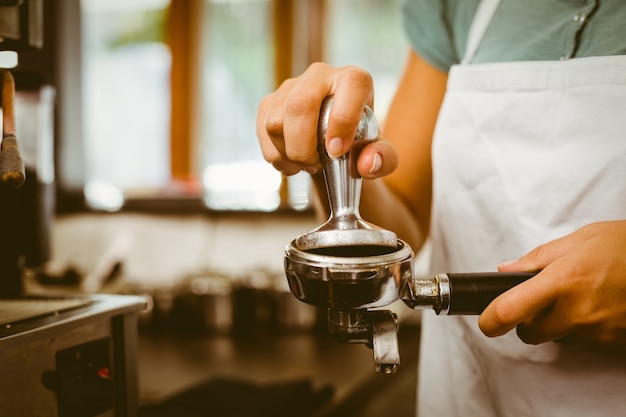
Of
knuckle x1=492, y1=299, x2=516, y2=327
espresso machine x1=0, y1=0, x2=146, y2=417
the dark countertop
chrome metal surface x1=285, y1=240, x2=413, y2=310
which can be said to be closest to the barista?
knuckle x1=492, y1=299, x2=516, y2=327

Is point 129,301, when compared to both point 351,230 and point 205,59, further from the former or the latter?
point 205,59

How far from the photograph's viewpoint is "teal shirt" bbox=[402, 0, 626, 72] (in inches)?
29.1

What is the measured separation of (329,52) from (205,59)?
31.4 inches

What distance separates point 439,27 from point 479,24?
83 millimetres

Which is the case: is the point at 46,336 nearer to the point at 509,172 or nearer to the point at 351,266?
the point at 351,266

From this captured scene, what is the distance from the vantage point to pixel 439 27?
92 centimetres

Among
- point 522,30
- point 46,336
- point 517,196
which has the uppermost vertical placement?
point 522,30

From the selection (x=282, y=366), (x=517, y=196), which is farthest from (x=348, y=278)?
(x=282, y=366)

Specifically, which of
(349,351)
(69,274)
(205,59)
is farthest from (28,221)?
(205,59)

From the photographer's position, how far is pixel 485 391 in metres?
0.84

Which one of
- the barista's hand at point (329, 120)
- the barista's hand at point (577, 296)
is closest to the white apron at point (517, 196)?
the barista's hand at point (577, 296)

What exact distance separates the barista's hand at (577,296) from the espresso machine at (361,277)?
19mm

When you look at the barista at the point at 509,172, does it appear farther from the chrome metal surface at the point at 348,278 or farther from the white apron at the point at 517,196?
the chrome metal surface at the point at 348,278

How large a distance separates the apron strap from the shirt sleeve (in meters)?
0.02
